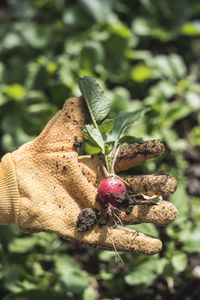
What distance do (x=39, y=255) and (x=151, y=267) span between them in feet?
2.07

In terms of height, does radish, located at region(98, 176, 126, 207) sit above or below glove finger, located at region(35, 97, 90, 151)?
below

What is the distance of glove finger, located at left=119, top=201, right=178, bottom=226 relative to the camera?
108 centimetres

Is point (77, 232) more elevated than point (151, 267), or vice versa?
point (77, 232)

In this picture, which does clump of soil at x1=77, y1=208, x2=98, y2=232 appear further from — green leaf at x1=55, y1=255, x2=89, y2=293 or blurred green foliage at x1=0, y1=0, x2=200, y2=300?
green leaf at x1=55, y1=255, x2=89, y2=293

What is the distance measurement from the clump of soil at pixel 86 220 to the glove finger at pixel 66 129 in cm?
23

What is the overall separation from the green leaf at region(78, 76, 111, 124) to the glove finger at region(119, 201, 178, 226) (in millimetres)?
348

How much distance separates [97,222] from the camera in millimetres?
1108

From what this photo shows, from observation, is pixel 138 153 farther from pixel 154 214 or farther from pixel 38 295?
pixel 38 295

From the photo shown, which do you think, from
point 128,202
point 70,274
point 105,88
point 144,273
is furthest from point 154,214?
point 105,88

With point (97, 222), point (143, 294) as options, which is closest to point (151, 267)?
point (143, 294)

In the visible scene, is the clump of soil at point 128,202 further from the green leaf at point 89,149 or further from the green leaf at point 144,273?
the green leaf at point 144,273

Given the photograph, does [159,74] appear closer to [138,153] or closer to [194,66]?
[194,66]

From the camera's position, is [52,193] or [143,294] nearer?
[52,193]

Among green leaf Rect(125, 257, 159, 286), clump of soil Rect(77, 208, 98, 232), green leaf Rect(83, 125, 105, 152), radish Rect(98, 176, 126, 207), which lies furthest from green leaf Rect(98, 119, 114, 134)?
green leaf Rect(125, 257, 159, 286)
